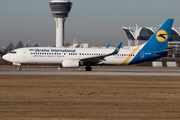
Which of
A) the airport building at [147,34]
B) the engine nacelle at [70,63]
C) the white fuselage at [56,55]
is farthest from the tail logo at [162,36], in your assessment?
the airport building at [147,34]

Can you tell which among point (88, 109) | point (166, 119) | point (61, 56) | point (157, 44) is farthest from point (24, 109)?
point (157, 44)

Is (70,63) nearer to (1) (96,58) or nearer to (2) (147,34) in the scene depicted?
(1) (96,58)

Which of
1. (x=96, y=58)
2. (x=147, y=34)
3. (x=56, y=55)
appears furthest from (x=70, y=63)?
(x=147, y=34)

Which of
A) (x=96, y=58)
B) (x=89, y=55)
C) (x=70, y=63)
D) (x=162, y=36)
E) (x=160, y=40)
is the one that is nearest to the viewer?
(x=70, y=63)

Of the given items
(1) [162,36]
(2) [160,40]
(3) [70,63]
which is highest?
(1) [162,36]

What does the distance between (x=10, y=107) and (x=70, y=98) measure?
4.10 m

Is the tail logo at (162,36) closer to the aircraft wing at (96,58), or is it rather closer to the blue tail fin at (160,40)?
the blue tail fin at (160,40)

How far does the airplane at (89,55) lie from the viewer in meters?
40.5

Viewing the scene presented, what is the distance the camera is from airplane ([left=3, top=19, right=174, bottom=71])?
133 feet

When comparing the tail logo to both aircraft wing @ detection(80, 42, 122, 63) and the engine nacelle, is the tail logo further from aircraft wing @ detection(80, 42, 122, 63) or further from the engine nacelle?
the engine nacelle

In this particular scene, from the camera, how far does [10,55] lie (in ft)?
134

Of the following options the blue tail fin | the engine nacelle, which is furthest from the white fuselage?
the blue tail fin

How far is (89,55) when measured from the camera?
42.3 meters

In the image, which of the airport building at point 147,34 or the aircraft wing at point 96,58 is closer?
the aircraft wing at point 96,58
